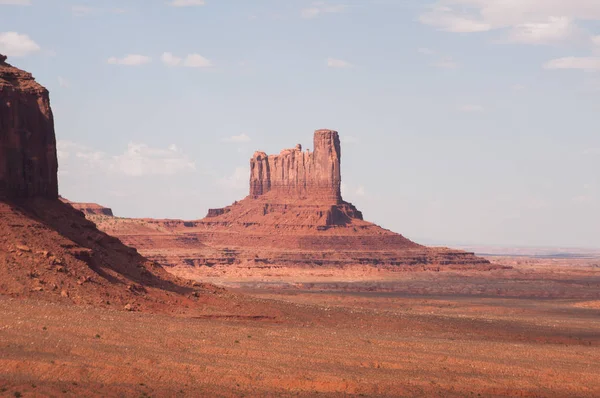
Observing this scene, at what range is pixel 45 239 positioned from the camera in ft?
189

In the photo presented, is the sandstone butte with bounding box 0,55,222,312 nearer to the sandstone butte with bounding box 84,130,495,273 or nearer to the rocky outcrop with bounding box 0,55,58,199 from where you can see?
the rocky outcrop with bounding box 0,55,58,199

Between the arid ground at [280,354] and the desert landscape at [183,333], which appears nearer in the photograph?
the arid ground at [280,354]

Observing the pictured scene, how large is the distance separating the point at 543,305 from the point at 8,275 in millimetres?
70603

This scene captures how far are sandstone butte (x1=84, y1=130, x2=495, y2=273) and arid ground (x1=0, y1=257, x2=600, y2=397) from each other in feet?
310

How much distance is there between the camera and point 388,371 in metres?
45.2

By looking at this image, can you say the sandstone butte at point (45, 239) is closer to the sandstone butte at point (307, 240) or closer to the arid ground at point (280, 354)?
the arid ground at point (280, 354)

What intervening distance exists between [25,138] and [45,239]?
605cm

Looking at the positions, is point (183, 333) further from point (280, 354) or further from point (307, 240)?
point (307, 240)

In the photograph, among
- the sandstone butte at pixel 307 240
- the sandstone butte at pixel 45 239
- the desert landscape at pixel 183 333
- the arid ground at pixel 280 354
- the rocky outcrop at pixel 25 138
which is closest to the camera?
the arid ground at pixel 280 354

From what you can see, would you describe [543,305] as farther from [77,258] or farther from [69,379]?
[69,379]

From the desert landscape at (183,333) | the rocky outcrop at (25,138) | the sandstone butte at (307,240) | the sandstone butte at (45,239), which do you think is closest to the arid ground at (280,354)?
the desert landscape at (183,333)

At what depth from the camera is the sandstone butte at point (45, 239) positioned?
5453 cm

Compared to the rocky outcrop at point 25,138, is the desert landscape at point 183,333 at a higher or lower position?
lower

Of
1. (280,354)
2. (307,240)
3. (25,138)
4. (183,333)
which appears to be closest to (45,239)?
(25,138)
